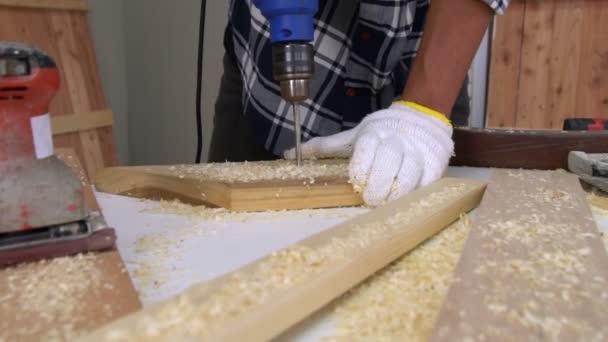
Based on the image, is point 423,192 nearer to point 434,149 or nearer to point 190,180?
point 434,149

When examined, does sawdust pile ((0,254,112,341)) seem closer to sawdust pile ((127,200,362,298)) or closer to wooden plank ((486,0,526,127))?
sawdust pile ((127,200,362,298))

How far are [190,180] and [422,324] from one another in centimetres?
51

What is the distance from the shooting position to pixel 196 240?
2.24 ft

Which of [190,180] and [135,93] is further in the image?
[135,93]

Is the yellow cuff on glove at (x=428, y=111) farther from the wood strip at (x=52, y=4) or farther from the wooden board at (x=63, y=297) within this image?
the wood strip at (x=52, y=4)

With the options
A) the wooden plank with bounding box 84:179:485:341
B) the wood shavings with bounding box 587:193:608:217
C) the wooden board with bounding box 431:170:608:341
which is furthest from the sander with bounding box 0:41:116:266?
the wood shavings with bounding box 587:193:608:217

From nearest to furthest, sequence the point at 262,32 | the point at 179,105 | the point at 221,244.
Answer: the point at 221,244, the point at 262,32, the point at 179,105

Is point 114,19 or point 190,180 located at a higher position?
point 114,19

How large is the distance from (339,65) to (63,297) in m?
0.81

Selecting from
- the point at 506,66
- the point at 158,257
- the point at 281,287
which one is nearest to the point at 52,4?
the point at 158,257

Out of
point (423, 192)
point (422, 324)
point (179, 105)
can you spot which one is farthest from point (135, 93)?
point (422, 324)

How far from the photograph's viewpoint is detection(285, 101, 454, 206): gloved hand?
32.8 inches

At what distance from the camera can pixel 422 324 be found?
45 centimetres

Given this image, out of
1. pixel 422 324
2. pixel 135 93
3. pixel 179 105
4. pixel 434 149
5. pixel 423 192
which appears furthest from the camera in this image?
pixel 135 93
